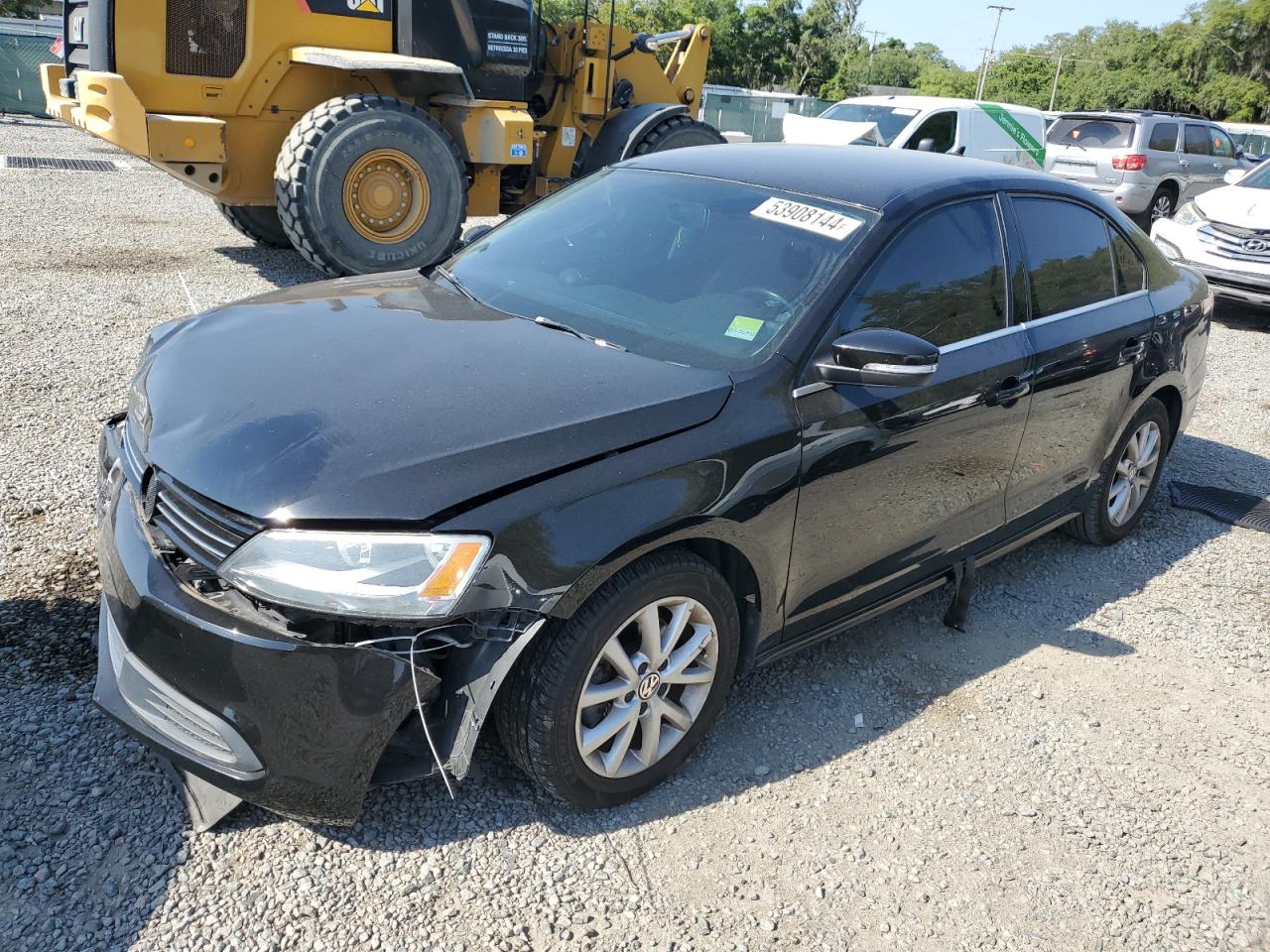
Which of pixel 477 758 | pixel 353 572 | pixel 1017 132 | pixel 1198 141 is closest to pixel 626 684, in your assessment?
pixel 477 758

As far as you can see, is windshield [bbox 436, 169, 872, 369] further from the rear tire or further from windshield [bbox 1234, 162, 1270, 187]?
windshield [bbox 1234, 162, 1270, 187]

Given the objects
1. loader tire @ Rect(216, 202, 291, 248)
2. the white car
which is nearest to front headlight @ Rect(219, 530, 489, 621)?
loader tire @ Rect(216, 202, 291, 248)

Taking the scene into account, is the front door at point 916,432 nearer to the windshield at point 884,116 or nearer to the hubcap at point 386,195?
the hubcap at point 386,195

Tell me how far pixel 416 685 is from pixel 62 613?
1.78 metres

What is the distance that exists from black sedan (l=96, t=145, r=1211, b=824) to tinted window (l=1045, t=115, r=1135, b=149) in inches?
487

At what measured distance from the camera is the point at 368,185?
7.47 metres

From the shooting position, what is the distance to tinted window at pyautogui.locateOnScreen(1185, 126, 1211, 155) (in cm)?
1505

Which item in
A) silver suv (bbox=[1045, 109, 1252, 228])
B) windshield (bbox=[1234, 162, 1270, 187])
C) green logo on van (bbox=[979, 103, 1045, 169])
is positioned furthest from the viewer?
silver suv (bbox=[1045, 109, 1252, 228])

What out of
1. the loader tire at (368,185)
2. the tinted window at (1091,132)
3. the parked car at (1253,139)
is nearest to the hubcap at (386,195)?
the loader tire at (368,185)

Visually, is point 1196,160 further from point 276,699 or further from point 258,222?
point 276,699

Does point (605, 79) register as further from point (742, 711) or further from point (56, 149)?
point (56, 149)

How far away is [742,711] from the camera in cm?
324

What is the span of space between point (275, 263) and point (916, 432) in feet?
23.9

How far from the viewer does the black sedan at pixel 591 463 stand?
7.21 ft
